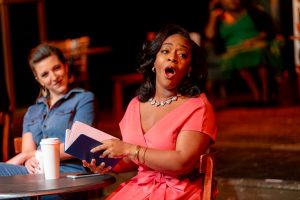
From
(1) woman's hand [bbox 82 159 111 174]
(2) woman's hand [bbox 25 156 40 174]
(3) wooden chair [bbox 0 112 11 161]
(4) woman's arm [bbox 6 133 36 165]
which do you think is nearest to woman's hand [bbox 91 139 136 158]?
(1) woman's hand [bbox 82 159 111 174]

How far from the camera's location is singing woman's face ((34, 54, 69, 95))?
12.8 feet

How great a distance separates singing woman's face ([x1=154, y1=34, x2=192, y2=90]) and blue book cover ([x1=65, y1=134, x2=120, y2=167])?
1.52ft

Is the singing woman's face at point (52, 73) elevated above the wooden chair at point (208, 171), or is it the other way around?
the singing woman's face at point (52, 73)

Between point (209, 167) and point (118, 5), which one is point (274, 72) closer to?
point (118, 5)

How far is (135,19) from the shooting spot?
43.0 feet

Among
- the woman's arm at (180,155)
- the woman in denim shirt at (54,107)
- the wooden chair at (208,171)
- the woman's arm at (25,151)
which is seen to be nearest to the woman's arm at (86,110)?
the woman in denim shirt at (54,107)

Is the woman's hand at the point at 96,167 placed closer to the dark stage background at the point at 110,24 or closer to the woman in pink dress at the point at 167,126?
the woman in pink dress at the point at 167,126

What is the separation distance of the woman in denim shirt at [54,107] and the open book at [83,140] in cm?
74

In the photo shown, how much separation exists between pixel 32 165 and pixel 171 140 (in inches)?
38.1

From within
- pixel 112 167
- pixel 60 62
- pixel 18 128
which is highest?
pixel 60 62

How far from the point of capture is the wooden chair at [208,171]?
2973 mm

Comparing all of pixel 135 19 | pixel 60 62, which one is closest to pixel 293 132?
pixel 60 62

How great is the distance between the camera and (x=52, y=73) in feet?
12.8

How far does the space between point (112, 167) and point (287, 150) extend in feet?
9.41
